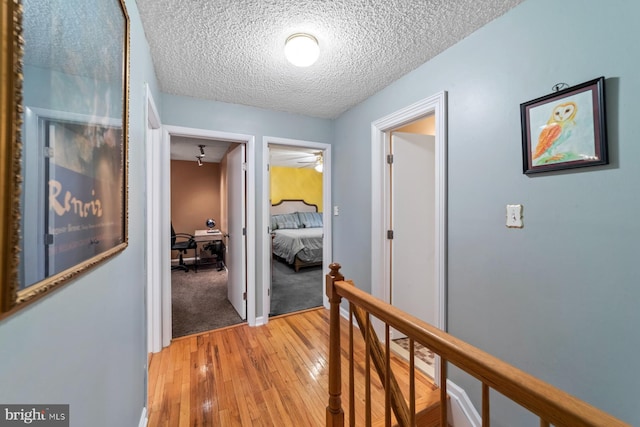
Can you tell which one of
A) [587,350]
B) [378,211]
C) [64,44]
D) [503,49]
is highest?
[503,49]

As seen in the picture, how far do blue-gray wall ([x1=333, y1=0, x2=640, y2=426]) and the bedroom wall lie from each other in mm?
5239

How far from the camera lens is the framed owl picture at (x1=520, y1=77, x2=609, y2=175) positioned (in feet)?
3.51

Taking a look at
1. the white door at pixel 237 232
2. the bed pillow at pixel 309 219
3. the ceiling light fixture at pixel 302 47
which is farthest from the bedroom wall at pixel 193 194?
the ceiling light fixture at pixel 302 47

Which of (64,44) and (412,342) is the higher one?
(64,44)

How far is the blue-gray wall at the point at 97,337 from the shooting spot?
48 cm

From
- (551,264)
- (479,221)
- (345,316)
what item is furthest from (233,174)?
(551,264)

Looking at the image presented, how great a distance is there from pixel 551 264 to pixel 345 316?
2069 millimetres

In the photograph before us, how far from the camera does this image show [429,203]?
2.47 metres

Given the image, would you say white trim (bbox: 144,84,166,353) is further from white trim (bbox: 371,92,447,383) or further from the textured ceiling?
white trim (bbox: 371,92,447,383)

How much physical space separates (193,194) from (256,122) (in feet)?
12.5

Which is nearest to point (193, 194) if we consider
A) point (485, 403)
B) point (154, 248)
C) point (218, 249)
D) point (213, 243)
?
point (213, 243)

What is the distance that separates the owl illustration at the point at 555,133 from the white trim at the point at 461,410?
1509 mm

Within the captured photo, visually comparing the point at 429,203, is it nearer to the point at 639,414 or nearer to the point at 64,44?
the point at 639,414

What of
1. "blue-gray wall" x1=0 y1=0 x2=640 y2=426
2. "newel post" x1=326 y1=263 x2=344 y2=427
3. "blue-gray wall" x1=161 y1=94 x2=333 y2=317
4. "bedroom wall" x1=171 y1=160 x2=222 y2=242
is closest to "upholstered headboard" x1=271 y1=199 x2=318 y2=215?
"bedroom wall" x1=171 y1=160 x2=222 y2=242
